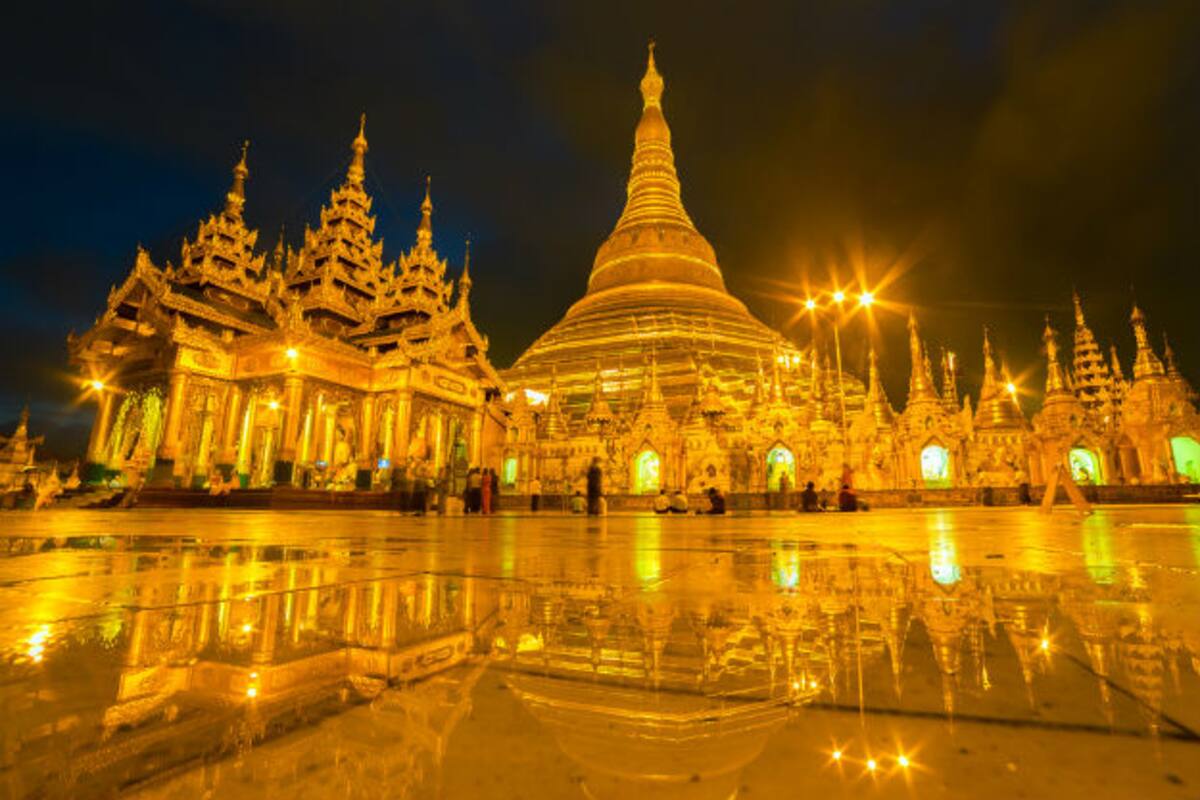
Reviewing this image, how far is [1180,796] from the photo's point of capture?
1.65 feet

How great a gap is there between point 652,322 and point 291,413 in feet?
61.5

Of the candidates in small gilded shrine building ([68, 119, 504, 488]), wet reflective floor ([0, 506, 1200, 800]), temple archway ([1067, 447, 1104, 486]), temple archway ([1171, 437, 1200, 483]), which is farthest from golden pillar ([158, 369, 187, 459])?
temple archway ([1171, 437, 1200, 483])

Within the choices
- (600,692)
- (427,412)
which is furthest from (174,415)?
(600,692)

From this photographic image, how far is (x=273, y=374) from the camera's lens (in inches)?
806

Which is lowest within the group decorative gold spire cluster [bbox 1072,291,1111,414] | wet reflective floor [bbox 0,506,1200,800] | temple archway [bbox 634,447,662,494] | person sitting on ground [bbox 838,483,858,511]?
wet reflective floor [bbox 0,506,1200,800]

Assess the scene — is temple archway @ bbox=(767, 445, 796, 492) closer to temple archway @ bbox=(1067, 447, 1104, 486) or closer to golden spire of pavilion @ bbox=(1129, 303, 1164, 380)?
temple archway @ bbox=(1067, 447, 1104, 486)

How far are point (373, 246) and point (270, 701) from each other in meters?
32.3

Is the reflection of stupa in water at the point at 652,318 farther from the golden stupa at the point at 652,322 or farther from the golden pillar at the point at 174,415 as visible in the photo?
the golden pillar at the point at 174,415

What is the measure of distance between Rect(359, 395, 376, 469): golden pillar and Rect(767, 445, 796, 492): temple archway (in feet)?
47.1

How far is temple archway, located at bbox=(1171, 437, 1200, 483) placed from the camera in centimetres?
2109

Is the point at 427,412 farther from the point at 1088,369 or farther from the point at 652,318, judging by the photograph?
the point at 1088,369

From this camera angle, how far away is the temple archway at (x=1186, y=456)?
21.1m

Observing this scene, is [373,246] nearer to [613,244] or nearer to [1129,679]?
[613,244]

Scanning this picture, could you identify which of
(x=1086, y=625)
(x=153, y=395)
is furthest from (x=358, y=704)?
(x=153, y=395)
